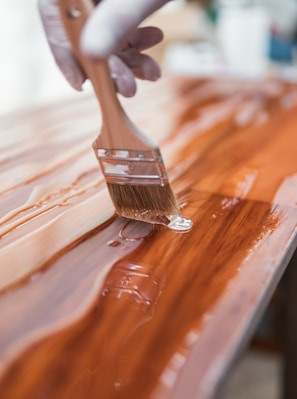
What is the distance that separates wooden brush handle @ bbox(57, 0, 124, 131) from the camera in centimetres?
57

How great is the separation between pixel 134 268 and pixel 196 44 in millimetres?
2439

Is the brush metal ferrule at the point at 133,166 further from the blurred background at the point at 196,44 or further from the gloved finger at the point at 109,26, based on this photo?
the blurred background at the point at 196,44

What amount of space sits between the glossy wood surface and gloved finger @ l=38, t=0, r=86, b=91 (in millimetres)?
186

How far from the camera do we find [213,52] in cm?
261

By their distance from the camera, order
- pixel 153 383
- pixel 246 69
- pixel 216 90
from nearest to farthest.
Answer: pixel 153 383 < pixel 216 90 < pixel 246 69

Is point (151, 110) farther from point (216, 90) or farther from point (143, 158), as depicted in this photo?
point (143, 158)

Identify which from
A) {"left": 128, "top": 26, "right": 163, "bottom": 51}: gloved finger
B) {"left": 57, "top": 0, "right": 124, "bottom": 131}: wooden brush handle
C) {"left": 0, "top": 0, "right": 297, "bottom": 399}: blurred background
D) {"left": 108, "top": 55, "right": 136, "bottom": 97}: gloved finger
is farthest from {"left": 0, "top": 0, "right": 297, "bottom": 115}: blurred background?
{"left": 57, "top": 0, "right": 124, "bottom": 131}: wooden brush handle

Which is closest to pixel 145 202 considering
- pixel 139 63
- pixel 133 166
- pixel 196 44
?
pixel 133 166

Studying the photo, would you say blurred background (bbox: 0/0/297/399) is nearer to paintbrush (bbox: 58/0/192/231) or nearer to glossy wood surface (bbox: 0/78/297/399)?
glossy wood surface (bbox: 0/78/297/399)

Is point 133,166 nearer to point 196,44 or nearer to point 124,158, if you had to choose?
point 124,158

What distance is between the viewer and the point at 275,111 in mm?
1348

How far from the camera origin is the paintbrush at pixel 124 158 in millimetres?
596

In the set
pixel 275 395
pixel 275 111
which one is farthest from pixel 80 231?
pixel 275 395

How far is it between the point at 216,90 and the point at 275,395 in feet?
3.28
